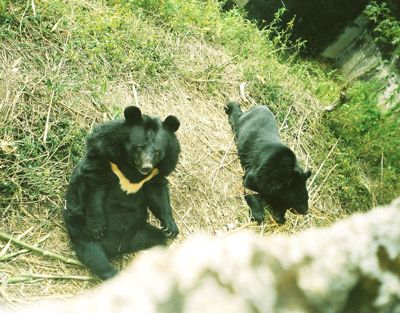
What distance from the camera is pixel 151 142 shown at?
336cm

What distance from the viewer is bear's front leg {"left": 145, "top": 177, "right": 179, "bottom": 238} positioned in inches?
148

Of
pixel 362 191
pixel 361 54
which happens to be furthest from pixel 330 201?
pixel 361 54

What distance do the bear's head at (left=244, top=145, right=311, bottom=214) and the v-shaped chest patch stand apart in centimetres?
185

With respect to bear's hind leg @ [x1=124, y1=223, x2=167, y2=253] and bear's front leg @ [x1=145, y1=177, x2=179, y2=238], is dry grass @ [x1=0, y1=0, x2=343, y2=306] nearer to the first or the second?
bear's hind leg @ [x1=124, y1=223, x2=167, y2=253]

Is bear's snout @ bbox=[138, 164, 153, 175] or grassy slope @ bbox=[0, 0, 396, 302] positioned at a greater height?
bear's snout @ bbox=[138, 164, 153, 175]

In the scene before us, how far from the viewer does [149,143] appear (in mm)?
3336

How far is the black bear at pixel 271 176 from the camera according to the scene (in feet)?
17.4

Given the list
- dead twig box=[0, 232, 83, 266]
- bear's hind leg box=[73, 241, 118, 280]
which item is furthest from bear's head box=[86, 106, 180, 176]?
dead twig box=[0, 232, 83, 266]

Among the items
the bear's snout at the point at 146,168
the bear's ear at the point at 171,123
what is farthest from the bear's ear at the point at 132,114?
the bear's snout at the point at 146,168

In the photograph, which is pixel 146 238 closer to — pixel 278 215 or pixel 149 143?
pixel 149 143

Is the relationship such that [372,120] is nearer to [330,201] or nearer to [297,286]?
[330,201]

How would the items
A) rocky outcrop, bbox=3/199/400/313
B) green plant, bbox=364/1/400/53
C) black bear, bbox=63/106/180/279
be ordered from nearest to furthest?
1. rocky outcrop, bbox=3/199/400/313
2. black bear, bbox=63/106/180/279
3. green plant, bbox=364/1/400/53

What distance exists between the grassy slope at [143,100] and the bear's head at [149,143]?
0.90m

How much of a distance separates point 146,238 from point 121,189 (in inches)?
18.1
